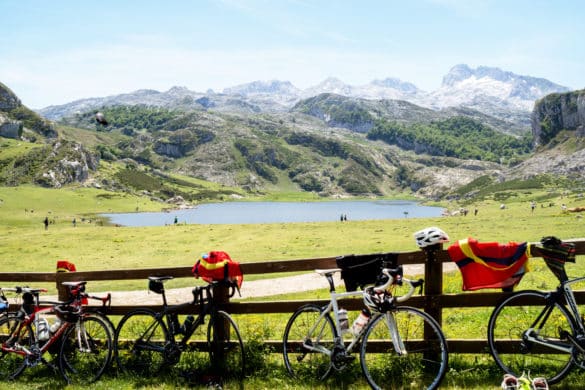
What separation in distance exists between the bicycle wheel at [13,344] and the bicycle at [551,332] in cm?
1081

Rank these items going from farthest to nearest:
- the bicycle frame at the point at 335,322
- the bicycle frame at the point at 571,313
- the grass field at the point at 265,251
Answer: the grass field at the point at 265,251
the bicycle frame at the point at 335,322
the bicycle frame at the point at 571,313

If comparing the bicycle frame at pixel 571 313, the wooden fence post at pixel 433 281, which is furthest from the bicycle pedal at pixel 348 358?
the bicycle frame at pixel 571 313

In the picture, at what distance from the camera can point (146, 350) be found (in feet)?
34.0

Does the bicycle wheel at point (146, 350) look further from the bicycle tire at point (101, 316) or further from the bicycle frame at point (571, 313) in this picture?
the bicycle frame at point (571, 313)

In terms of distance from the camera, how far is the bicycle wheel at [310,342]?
9129mm

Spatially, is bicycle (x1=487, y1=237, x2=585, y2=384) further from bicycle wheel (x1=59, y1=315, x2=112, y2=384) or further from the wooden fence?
bicycle wheel (x1=59, y1=315, x2=112, y2=384)

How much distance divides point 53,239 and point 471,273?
2510 inches

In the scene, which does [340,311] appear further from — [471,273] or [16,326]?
[16,326]

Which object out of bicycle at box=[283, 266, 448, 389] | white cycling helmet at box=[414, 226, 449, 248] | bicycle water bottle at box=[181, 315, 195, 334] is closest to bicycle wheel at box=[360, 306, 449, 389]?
bicycle at box=[283, 266, 448, 389]

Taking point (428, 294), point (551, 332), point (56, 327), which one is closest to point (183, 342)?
point (56, 327)

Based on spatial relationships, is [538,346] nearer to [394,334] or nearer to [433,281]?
[433,281]

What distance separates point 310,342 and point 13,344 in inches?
304

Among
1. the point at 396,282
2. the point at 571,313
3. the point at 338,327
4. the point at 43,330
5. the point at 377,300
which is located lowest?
the point at 43,330

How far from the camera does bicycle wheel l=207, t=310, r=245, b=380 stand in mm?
9781
